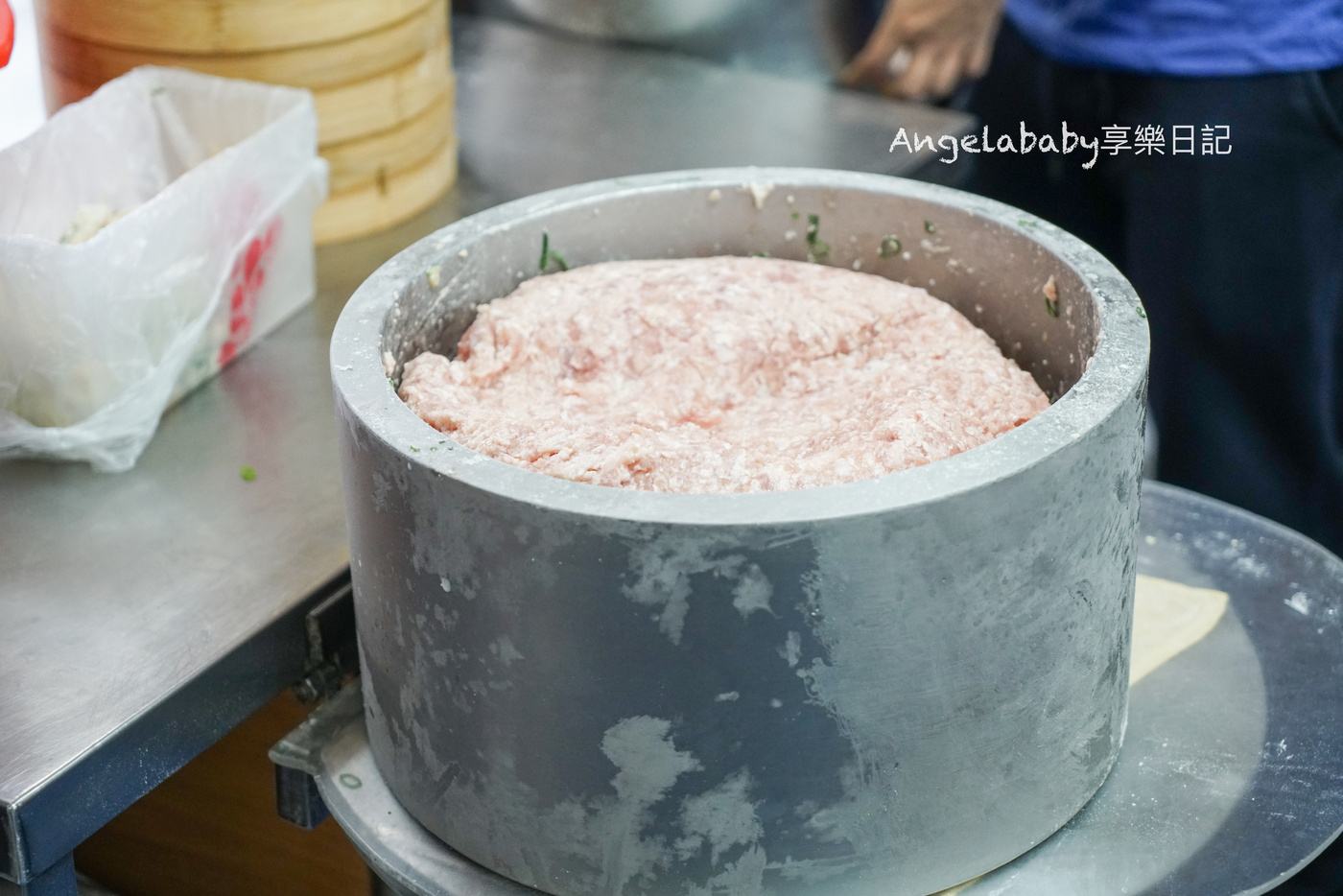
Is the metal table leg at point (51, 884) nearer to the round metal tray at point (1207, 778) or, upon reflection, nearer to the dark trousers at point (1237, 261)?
the round metal tray at point (1207, 778)

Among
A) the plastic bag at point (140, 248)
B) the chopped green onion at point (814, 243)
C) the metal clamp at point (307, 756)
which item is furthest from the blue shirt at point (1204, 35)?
the metal clamp at point (307, 756)

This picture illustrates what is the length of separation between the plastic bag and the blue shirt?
1.35m

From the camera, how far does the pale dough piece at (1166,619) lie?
1.33 meters

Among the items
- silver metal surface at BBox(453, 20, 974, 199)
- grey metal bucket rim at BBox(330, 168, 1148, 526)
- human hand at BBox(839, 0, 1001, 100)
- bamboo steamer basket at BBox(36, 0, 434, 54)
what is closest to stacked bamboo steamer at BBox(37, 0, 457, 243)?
bamboo steamer basket at BBox(36, 0, 434, 54)

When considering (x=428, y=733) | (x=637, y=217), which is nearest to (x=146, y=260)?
(x=637, y=217)

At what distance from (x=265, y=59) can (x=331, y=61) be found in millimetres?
92

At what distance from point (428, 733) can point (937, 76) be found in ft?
6.42

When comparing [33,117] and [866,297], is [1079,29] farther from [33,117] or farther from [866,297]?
[33,117]

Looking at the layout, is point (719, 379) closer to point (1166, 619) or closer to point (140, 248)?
point (1166, 619)

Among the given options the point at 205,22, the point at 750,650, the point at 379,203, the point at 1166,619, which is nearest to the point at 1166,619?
the point at 1166,619

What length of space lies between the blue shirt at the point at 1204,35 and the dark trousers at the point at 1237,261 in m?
0.03

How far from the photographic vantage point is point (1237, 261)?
2295mm

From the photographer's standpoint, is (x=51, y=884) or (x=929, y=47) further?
(x=929, y=47)

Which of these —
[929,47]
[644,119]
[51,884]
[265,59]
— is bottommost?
[51,884]
